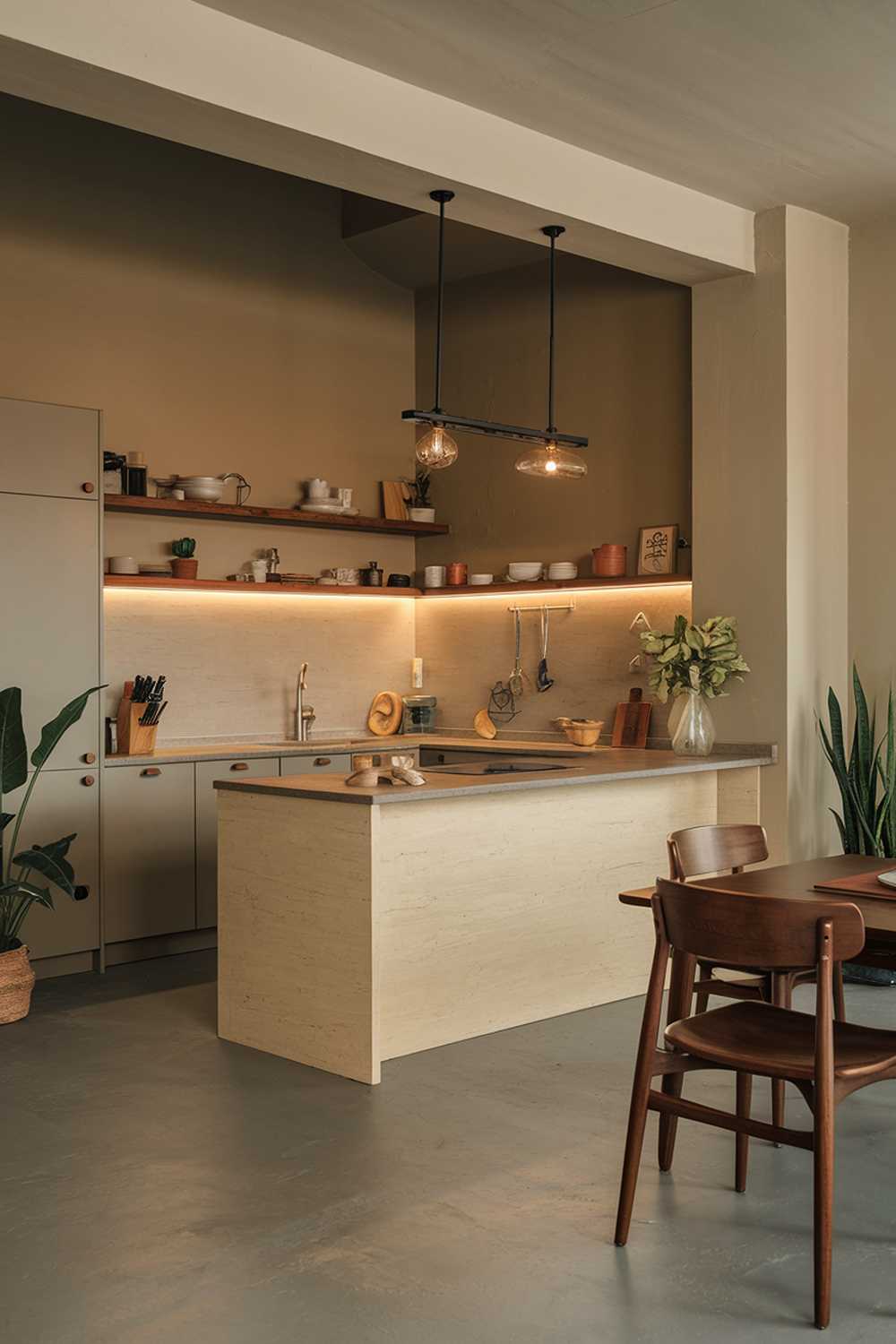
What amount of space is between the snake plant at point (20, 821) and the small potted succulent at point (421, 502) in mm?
2912

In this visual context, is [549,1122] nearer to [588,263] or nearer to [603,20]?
[603,20]

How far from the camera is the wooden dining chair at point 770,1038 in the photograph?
279 centimetres

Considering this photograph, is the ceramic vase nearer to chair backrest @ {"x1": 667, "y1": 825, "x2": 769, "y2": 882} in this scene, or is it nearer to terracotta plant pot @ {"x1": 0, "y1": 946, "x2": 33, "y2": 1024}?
chair backrest @ {"x1": 667, "y1": 825, "x2": 769, "y2": 882}

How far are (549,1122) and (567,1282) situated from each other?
103cm

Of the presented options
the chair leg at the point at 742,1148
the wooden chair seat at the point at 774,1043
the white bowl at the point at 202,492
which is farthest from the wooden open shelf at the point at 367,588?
the wooden chair seat at the point at 774,1043

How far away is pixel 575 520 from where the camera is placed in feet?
23.3

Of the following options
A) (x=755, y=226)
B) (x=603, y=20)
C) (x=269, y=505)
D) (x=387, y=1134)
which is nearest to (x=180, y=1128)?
(x=387, y=1134)

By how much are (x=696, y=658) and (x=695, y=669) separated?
102 millimetres

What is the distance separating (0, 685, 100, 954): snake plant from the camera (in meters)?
4.97

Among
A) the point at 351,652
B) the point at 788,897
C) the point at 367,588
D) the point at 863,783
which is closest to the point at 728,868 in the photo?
the point at 788,897

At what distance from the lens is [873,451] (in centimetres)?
617

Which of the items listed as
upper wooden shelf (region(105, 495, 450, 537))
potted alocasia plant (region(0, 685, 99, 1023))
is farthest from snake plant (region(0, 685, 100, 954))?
upper wooden shelf (region(105, 495, 450, 537))

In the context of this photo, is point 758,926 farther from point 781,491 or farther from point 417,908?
point 781,491

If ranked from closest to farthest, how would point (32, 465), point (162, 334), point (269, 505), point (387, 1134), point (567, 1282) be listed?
point (567, 1282), point (387, 1134), point (32, 465), point (162, 334), point (269, 505)
